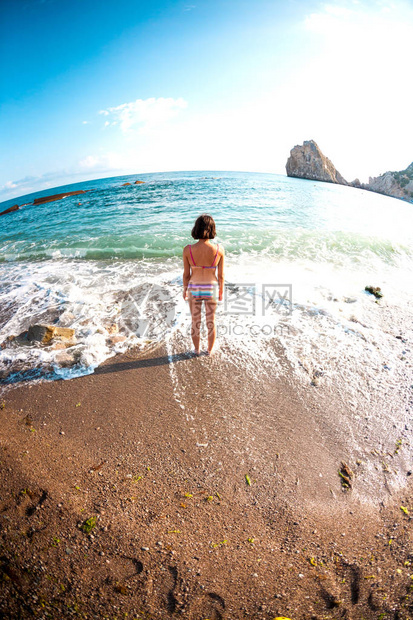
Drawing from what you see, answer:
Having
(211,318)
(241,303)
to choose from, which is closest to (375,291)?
(241,303)

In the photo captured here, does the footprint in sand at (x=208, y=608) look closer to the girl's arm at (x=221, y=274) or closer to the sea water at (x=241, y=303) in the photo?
the sea water at (x=241, y=303)

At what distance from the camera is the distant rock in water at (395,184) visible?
46.7 m

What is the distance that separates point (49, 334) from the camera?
4.89 metres

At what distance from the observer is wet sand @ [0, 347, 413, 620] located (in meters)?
1.87

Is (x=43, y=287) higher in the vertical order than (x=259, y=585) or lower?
higher

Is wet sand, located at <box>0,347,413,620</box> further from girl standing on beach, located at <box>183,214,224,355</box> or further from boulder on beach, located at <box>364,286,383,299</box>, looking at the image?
boulder on beach, located at <box>364,286,383,299</box>

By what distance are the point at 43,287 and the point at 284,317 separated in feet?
23.3

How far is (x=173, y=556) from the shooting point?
2102 mm

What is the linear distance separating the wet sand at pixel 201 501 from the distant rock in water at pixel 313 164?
93.5 meters

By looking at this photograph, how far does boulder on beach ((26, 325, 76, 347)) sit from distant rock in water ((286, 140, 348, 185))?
93355 millimetres

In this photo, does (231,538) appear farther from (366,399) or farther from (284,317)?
(284,317)

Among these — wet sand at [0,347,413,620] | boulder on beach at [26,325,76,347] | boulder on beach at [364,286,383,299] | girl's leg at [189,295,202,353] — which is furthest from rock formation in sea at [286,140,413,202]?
boulder on beach at [26,325,76,347]

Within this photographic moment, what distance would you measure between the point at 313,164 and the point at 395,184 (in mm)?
35793

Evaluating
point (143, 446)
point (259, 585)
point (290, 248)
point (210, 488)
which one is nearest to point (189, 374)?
point (143, 446)
